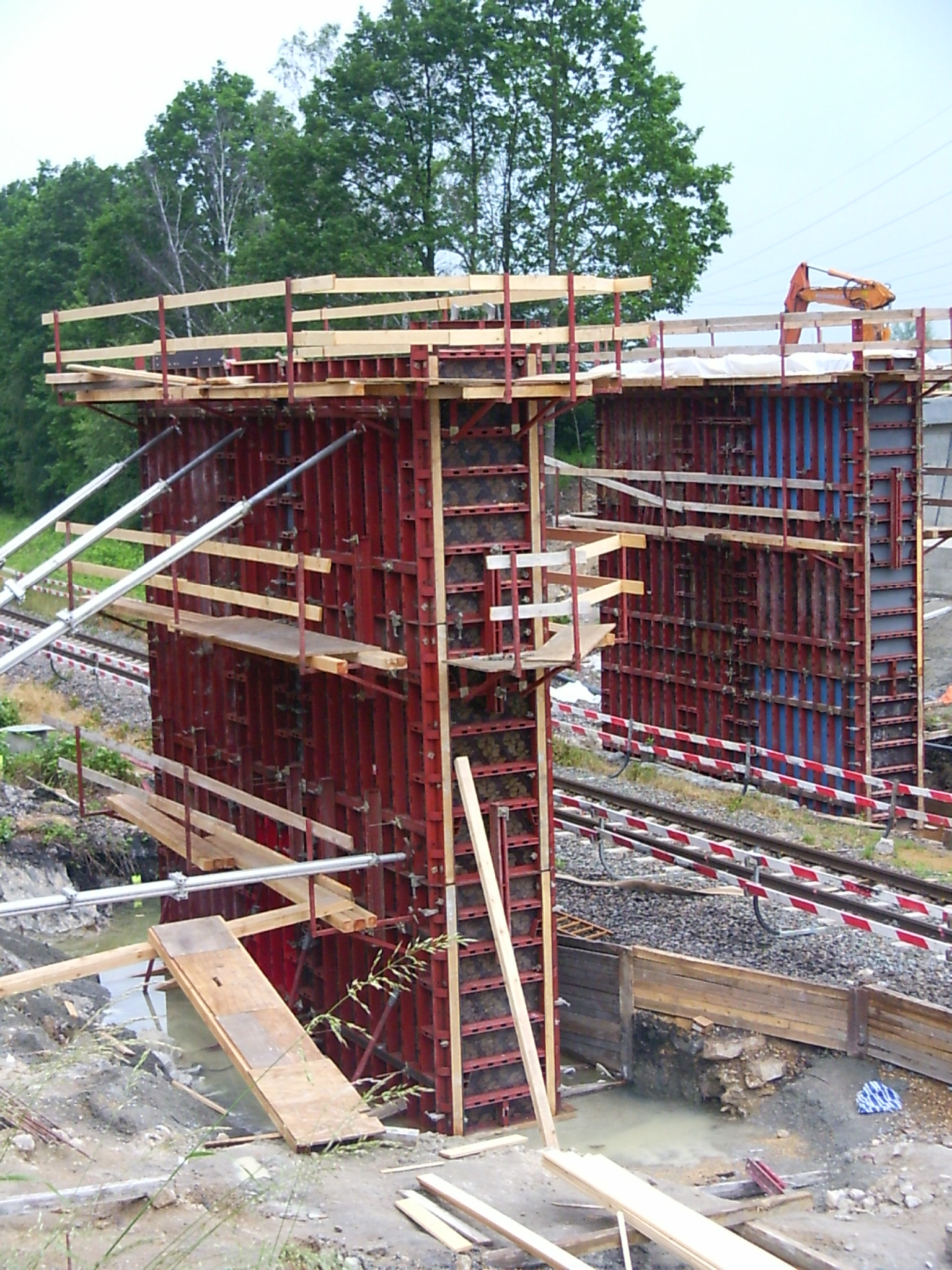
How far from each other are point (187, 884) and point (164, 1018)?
4.64 meters

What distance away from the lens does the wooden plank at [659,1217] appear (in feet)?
25.3

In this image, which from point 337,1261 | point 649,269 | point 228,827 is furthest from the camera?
point 649,269

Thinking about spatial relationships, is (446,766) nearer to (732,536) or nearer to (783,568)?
(783,568)

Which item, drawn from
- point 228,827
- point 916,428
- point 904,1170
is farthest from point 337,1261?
point 916,428

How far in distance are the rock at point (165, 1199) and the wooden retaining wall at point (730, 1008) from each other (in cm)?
573

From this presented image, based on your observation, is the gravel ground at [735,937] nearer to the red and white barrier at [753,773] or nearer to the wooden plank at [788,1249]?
the red and white barrier at [753,773]

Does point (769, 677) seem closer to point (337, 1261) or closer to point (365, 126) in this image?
point (337, 1261)

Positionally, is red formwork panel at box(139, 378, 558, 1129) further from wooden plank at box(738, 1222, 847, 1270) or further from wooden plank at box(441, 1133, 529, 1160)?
wooden plank at box(738, 1222, 847, 1270)

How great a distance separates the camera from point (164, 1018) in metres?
16.1

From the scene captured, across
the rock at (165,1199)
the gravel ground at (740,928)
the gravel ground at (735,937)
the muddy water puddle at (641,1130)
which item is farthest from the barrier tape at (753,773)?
the rock at (165,1199)

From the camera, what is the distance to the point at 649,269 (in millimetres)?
36906

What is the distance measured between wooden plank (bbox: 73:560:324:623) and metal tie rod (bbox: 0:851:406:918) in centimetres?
196

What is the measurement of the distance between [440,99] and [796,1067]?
30.5 m

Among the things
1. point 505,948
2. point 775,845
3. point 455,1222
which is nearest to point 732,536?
point 775,845
